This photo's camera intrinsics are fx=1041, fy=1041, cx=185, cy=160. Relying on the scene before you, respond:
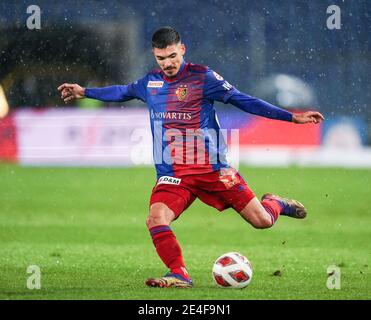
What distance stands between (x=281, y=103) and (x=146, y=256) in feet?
45.2

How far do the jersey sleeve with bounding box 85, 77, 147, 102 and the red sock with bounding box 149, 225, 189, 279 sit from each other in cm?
109

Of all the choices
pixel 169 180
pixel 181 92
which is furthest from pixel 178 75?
pixel 169 180

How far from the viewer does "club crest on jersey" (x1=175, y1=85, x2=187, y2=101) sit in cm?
751

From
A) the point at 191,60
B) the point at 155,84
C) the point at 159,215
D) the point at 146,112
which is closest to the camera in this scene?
the point at 159,215

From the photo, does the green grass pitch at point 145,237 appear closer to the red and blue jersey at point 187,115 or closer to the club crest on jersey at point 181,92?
the red and blue jersey at point 187,115

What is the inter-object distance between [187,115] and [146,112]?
39.2 feet

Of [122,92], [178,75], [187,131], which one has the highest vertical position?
[178,75]

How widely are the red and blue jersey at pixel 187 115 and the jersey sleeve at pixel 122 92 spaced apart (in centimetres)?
13

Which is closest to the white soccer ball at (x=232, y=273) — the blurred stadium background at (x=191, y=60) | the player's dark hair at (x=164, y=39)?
the player's dark hair at (x=164, y=39)

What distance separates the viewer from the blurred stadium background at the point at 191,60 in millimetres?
19625

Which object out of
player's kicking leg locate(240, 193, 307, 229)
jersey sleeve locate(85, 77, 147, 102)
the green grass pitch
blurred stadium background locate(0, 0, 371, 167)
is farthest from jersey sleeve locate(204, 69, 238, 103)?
blurred stadium background locate(0, 0, 371, 167)

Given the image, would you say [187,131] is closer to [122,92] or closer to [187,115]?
[187,115]

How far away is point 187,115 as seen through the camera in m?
7.51
